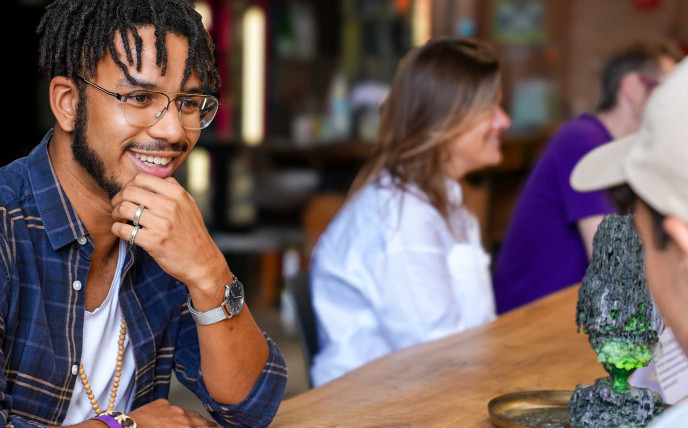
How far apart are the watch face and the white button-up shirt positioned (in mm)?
927

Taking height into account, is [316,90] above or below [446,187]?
below

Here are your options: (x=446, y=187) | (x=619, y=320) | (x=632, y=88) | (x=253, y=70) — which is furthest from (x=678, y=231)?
(x=253, y=70)

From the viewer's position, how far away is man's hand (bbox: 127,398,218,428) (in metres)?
1.31

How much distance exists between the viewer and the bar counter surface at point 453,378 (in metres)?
1.46

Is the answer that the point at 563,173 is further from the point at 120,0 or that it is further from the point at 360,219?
the point at 120,0

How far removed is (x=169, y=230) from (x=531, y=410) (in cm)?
67

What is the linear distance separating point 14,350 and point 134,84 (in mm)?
445

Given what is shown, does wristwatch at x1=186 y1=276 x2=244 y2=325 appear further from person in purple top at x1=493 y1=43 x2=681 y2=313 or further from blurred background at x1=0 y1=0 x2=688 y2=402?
blurred background at x1=0 y1=0 x2=688 y2=402

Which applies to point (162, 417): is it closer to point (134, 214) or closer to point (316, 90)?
point (134, 214)

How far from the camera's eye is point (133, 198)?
1346 millimetres

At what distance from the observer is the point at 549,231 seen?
2.91 m

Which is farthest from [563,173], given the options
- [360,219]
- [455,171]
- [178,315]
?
[178,315]

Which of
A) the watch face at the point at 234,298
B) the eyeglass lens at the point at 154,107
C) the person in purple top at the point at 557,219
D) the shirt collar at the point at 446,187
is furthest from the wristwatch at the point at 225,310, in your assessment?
the person in purple top at the point at 557,219

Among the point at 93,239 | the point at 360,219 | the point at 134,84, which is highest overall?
the point at 134,84
